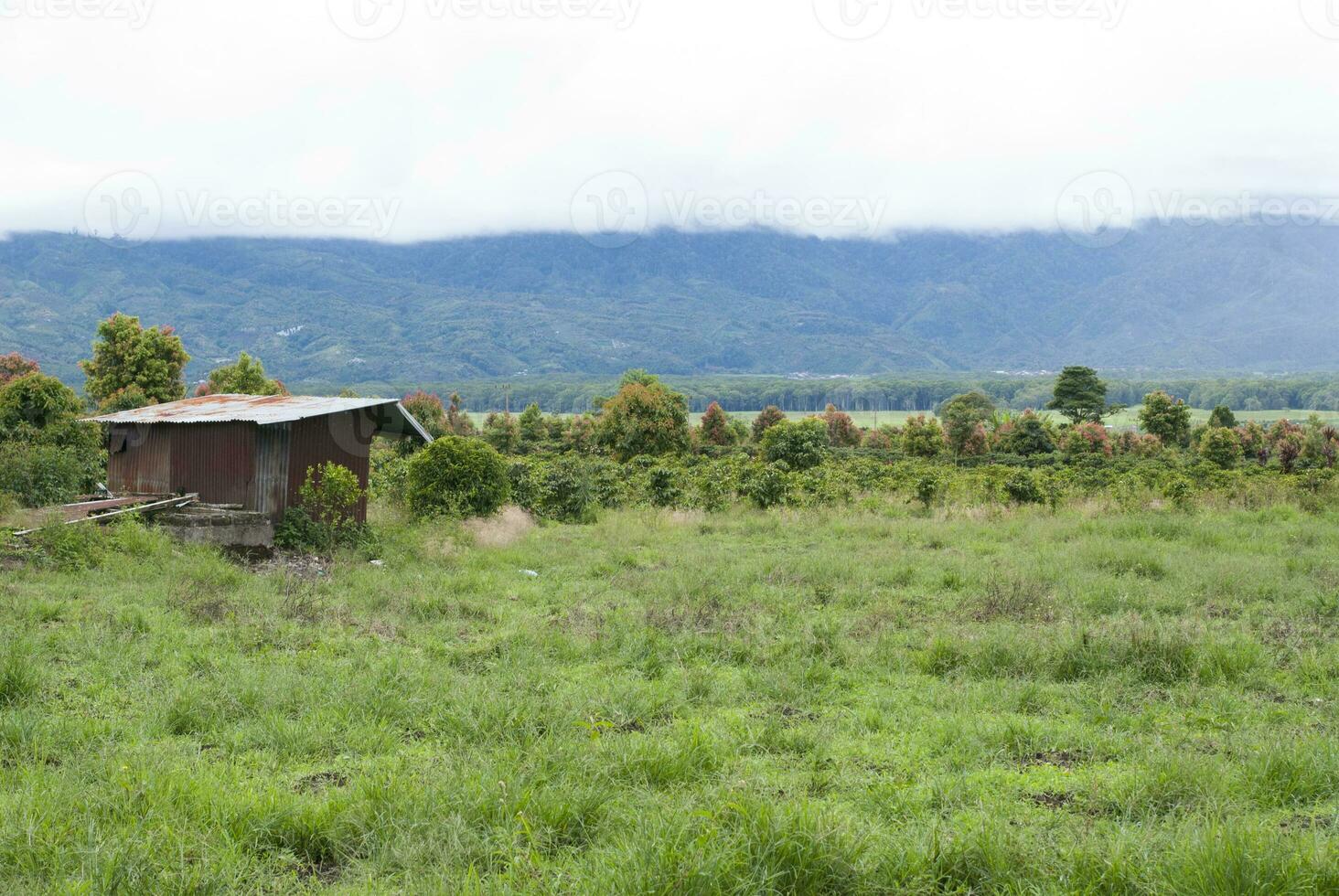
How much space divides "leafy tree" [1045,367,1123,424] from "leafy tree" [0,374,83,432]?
2775 inches

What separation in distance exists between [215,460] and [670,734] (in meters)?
13.1

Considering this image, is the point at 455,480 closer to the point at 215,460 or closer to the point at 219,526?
the point at 215,460

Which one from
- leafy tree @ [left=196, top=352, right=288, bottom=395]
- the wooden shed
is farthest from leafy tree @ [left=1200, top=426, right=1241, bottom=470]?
the wooden shed

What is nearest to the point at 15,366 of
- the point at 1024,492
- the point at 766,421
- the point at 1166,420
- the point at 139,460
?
the point at 139,460

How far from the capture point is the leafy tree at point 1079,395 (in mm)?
76000

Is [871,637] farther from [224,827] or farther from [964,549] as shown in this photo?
[964,549]

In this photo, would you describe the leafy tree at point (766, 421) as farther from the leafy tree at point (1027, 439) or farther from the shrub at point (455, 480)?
the shrub at point (455, 480)

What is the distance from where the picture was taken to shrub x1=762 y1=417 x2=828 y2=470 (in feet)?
106

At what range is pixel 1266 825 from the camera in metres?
4.36

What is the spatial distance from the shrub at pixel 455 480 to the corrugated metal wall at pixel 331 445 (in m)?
1.03

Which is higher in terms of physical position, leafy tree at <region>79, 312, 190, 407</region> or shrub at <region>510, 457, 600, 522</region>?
leafy tree at <region>79, 312, 190, 407</region>

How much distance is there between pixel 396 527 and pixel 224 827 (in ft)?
43.4

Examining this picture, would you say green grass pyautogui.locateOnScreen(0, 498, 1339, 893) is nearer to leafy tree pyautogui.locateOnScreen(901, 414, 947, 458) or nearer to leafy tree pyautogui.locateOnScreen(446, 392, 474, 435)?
leafy tree pyautogui.locateOnScreen(901, 414, 947, 458)

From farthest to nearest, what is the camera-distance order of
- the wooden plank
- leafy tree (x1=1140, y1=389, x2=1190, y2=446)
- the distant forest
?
the distant forest, leafy tree (x1=1140, y1=389, x2=1190, y2=446), the wooden plank
